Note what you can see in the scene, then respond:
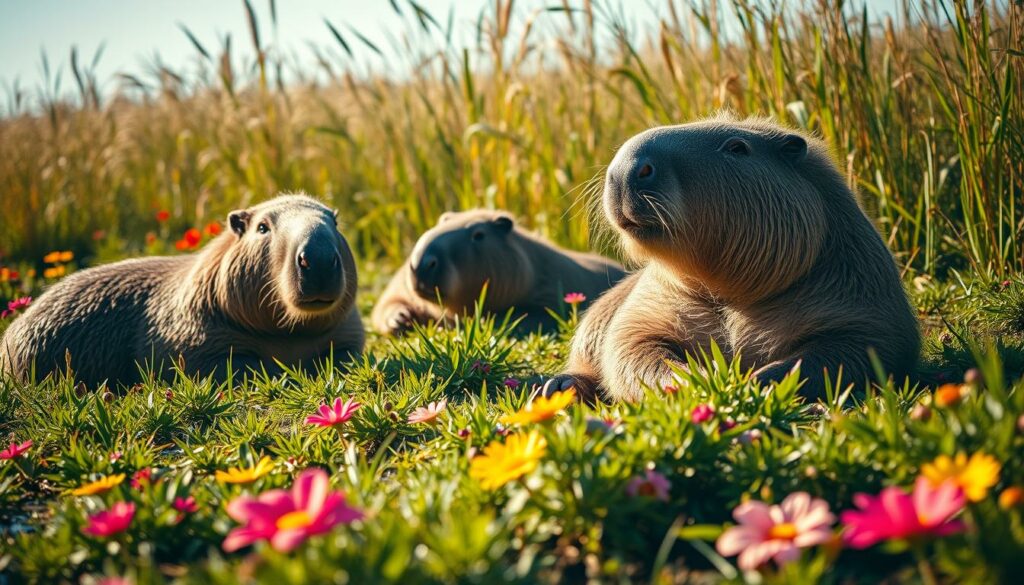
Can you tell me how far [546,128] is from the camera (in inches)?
291

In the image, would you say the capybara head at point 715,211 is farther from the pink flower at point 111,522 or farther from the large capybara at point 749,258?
the pink flower at point 111,522

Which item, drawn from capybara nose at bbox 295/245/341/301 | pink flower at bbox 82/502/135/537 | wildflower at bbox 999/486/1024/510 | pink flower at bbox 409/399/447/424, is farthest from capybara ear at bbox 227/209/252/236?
wildflower at bbox 999/486/1024/510

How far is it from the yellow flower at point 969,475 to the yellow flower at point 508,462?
81 cm

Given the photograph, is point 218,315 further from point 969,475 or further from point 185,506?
point 969,475

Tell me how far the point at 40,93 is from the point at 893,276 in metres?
9.37

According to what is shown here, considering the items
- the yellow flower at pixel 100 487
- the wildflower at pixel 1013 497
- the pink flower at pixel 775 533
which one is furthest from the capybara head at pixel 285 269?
the wildflower at pixel 1013 497

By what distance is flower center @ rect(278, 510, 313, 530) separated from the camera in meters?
1.60

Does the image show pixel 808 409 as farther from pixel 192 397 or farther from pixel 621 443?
pixel 192 397

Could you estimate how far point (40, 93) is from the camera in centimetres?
961

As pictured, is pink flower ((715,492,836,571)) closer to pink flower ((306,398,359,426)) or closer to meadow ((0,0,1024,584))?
meadow ((0,0,1024,584))

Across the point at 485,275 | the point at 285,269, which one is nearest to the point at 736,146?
the point at 285,269

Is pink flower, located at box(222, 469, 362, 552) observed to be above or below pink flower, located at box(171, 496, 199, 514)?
above

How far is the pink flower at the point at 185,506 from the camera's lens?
2.18m

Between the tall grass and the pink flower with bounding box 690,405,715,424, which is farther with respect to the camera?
the tall grass
